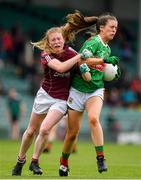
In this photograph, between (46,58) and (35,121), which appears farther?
(35,121)

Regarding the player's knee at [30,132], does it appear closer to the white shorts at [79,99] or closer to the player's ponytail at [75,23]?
the white shorts at [79,99]

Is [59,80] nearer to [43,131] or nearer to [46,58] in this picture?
[46,58]

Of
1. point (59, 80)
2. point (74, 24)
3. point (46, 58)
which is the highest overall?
point (74, 24)

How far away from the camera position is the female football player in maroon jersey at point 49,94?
44.2 feet

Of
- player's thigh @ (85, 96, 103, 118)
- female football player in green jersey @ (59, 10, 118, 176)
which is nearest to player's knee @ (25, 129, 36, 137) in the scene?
female football player in green jersey @ (59, 10, 118, 176)

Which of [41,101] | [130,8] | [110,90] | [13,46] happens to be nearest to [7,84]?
[13,46]

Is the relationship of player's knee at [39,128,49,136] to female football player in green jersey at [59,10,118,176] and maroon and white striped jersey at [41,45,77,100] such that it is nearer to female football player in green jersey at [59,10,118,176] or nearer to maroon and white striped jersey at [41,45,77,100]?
female football player in green jersey at [59,10,118,176]

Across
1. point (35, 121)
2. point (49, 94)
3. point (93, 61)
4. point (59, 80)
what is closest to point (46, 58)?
point (59, 80)

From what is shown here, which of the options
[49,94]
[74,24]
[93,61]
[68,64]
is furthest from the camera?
[74,24]

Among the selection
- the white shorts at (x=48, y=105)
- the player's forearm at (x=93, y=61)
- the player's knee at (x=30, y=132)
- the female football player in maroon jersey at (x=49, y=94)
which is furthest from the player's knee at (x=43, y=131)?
the player's forearm at (x=93, y=61)

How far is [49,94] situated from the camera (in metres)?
13.7

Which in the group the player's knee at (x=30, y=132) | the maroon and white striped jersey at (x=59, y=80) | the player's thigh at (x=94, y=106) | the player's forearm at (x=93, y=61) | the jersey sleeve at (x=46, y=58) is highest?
the jersey sleeve at (x=46, y=58)

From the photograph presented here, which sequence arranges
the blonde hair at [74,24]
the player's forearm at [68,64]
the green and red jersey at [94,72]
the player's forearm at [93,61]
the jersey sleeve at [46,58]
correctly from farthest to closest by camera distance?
the blonde hair at [74,24], the green and red jersey at [94,72], the jersey sleeve at [46,58], the player's forearm at [93,61], the player's forearm at [68,64]

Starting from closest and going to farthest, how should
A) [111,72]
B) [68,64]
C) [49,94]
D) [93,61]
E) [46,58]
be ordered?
[68,64], [93,61], [46,58], [111,72], [49,94]
